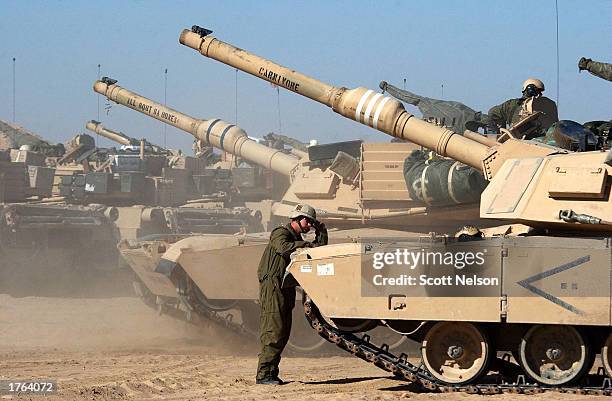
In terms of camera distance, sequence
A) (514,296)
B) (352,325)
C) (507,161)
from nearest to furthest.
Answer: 1. (514,296)
2. (352,325)
3. (507,161)

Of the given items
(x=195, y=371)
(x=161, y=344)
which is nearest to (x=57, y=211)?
(x=161, y=344)

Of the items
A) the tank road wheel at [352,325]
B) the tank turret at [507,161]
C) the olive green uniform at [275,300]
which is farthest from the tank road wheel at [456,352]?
the olive green uniform at [275,300]

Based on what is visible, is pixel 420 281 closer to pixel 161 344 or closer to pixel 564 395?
pixel 564 395

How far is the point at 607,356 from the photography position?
31.6ft

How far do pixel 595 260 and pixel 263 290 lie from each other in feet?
10.3

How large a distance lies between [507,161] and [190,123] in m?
13.1

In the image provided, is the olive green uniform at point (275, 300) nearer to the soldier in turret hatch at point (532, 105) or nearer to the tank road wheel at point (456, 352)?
the tank road wheel at point (456, 352)

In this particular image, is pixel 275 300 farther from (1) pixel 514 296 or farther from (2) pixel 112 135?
(2) pixel 112 135

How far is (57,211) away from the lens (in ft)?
72.6

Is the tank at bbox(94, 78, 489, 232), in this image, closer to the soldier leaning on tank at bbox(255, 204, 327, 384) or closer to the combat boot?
the soldier leaning on tank at bbox(255, 204, 327, 384)

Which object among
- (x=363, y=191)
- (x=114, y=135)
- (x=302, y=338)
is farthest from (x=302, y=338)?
(x=114, y=135)

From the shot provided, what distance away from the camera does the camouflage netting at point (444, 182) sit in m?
13.4

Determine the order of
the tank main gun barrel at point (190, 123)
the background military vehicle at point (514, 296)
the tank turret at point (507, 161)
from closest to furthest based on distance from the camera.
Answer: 1. the background military vehicle at point (514, 296)
2. the tank turret at point (507, 161)
3. the tank main gun barrel at point (190, 123)

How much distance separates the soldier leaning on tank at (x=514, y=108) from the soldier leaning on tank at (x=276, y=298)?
418cm
